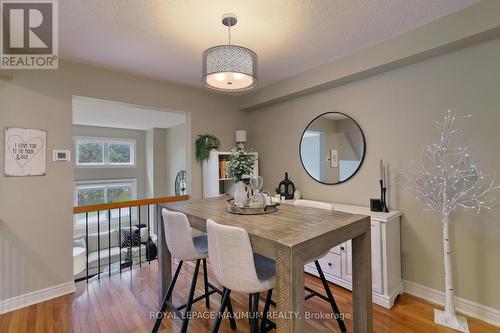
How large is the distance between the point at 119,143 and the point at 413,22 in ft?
23.4

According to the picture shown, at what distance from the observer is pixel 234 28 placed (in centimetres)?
206

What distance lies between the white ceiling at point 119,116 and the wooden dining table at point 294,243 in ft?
8.93

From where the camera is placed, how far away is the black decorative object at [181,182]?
617 cm

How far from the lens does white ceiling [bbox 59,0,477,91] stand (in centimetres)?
177

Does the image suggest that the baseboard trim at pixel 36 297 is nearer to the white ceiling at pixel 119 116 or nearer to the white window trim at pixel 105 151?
the white ceiling at pixel 119 116

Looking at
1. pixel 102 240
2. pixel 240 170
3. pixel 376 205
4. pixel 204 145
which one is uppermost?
pixel 204 145

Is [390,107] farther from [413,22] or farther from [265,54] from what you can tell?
[265,54]

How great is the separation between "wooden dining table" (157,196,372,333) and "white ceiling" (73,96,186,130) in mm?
2723

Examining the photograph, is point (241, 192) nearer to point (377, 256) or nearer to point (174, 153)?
point (377, 256)

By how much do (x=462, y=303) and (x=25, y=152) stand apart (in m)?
4.23

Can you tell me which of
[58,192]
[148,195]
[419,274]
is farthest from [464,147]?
[148,195]

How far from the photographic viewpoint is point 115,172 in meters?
6.84

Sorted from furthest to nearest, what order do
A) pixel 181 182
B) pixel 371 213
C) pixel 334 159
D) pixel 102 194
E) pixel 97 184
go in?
pixel 102 194
pixel 97 184
pixel 181 182
pixel 334 159
pixel 371 213

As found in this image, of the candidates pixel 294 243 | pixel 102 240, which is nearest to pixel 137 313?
pixel 294 243
